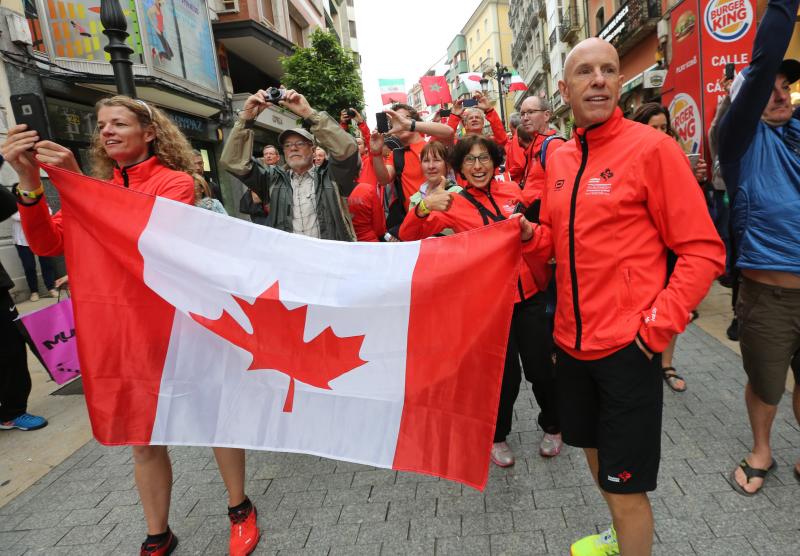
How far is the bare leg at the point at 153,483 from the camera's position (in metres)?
2.29

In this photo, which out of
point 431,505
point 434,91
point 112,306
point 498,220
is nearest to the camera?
point 112,306

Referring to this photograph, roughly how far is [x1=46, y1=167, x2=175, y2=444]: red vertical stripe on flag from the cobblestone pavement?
2.59ft

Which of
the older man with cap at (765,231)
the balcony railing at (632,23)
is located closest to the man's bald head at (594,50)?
the older man with cap at (765,231)

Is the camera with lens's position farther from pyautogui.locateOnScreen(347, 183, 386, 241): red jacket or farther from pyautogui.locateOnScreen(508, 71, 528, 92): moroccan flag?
pyautogui.locateOnScreen(508, 71, 528, 92): moroccan flag

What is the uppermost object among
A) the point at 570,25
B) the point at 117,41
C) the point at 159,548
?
the point at 570,25

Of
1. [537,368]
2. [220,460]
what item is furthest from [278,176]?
[537,368]

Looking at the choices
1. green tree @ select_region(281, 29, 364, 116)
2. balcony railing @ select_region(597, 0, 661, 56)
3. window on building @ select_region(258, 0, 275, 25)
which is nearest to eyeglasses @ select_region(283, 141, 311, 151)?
green tree @ select_region(281, 29, 364, 116)

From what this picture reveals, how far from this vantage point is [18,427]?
3.92 m

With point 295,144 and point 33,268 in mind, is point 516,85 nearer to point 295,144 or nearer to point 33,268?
point 295,144

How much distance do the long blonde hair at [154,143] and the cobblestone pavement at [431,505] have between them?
189 centimetres

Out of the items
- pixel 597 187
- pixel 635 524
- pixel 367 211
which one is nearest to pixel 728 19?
pixel 367 211

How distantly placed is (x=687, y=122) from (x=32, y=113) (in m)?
5.44

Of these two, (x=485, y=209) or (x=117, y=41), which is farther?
(x=117, y=41)

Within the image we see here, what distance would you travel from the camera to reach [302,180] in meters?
3.43
